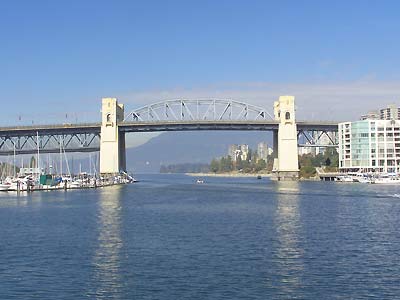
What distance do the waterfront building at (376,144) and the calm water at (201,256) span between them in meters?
89.2

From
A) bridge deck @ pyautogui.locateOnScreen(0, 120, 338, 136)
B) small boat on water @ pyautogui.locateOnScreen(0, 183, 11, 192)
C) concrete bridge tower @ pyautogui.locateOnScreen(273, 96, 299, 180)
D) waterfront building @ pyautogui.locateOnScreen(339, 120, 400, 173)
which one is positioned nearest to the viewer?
small boat on water @ pyautogui.locateOnScreen(0, 183, 11, 192)

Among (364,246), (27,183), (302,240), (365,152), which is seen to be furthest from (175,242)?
(365,152)

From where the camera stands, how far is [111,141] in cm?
12575

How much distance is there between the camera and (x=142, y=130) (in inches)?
5118

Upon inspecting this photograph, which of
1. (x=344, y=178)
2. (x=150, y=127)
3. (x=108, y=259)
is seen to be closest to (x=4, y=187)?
(x=150, y=127)

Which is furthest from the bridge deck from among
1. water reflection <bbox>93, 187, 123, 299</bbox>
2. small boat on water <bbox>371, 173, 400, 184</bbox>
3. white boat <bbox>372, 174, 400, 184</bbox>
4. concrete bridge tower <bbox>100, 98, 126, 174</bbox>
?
water reflection <bbox>93, 187, 123, 299</bbox>

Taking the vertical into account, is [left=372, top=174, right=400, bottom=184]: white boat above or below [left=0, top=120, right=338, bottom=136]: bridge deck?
below

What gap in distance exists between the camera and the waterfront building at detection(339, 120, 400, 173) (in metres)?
132

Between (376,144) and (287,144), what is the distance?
19004mm

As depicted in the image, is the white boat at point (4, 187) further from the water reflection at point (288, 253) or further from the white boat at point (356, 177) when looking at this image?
the white boat at point (356, 177)

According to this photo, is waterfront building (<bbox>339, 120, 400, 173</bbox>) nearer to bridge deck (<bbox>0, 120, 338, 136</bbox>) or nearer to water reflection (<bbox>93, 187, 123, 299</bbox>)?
bridge deck (<bbox>0, 120, 338, 136</bbox>)

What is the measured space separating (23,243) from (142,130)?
98996mm

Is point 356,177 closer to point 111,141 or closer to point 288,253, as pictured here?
point 111,141

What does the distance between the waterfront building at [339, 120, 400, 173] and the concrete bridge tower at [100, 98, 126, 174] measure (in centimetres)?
4584
